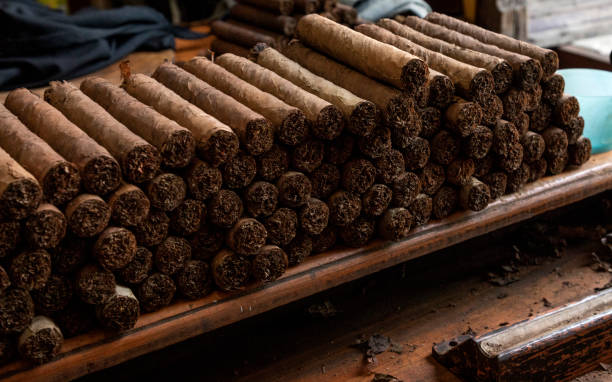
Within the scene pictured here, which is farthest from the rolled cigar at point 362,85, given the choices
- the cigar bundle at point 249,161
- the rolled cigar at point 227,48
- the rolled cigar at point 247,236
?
the rolled cigar at point 227,48

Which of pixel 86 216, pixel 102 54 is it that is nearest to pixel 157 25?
pixel 102 54

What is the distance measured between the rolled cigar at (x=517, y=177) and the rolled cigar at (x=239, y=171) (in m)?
1.11

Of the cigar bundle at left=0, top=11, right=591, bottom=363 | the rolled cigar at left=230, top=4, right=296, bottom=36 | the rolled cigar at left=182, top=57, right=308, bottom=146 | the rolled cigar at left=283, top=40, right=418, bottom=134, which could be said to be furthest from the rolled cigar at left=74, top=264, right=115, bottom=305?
the rolled cigar at left=230, top=4, right=296, bottom=36

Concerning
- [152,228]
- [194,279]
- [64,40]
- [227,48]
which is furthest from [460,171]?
[64,40]

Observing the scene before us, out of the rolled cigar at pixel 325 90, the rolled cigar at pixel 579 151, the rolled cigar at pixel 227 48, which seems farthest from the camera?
the rolled cigar at pixel 227 48

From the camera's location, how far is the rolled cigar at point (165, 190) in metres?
2.02

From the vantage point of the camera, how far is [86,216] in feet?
6.23

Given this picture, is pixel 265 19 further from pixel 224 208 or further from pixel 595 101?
pixel 224 208

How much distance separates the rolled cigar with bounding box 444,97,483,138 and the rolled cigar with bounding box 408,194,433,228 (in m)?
0.27

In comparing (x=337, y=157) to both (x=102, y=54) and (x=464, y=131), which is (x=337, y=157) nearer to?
(x=464, y=131)

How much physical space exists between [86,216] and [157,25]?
9.28 ft

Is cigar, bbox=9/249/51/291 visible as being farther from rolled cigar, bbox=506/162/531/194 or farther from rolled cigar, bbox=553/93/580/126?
rolled cigar, bbox=553/93/580/126

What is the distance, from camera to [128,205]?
197 cm

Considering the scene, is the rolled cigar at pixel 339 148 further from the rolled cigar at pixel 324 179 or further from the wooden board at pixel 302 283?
the wooden board at pixel 302 283
